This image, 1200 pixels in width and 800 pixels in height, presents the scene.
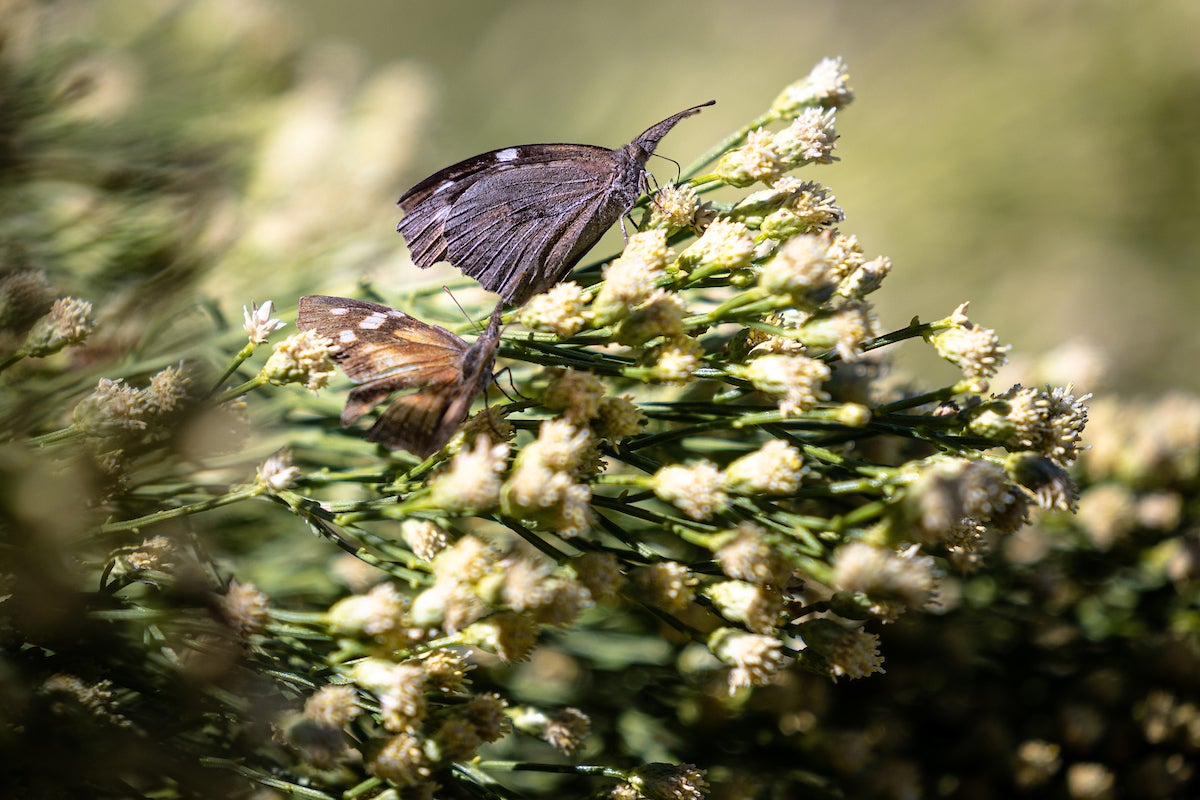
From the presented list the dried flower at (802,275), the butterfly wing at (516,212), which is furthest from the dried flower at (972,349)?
the butterfly wing at (516,212)

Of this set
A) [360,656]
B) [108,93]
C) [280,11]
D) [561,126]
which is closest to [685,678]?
[360,656]

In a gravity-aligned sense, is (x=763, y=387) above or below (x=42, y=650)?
above

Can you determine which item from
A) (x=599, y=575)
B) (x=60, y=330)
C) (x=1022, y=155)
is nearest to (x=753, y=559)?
(x=599, y=575)

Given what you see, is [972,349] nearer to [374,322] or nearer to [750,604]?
[750,604]

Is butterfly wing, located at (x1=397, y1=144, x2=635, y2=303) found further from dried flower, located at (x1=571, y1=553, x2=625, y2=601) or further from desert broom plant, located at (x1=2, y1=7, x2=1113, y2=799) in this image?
dried flower, located at (x1=571, y1=553, x2=625, y2=601)

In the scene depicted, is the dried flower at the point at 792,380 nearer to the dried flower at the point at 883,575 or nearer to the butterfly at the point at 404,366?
the dried flower at the point at 883,575

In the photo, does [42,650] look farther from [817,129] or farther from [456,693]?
[817,129]
